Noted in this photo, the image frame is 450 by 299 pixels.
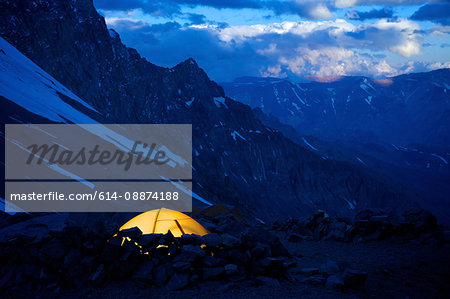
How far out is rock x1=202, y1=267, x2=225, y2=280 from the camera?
1150cm

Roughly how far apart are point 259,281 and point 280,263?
1.23m

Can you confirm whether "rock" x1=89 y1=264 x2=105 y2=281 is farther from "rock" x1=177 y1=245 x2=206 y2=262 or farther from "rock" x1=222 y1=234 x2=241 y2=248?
"rock" x1=222 y1=234 x2=241 y2=248

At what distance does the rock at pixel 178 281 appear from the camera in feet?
35.7

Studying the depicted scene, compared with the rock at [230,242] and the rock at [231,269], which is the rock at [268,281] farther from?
the rock at [230,242]

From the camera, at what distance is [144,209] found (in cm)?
2033

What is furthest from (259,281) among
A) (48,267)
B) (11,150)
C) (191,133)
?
(191,133)

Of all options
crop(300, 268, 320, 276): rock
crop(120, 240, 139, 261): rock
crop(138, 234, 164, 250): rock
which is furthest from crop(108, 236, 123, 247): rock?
crop(300, 268, 320, 276): rock

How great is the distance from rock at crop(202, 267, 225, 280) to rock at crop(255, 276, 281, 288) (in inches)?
45.6

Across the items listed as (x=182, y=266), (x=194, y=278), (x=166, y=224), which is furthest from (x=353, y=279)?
(x=166, y=224)

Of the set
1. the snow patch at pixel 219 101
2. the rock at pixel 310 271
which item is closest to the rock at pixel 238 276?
the rock at pixel 310 271

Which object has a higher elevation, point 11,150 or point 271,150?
point 271,150

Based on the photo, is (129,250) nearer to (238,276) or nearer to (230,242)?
(230,242)

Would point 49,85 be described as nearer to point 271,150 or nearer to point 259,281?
point 259,281

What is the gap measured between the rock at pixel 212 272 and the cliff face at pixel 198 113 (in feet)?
226
